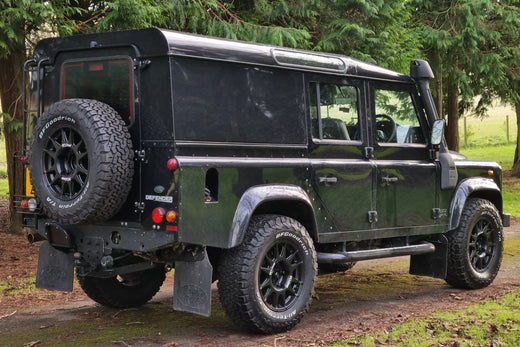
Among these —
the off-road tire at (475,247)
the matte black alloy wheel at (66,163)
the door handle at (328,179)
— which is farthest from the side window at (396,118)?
the matte black alloy wheel at (66,163)

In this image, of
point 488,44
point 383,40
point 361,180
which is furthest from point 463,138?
point 361,180

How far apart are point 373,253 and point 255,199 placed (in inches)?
68.1

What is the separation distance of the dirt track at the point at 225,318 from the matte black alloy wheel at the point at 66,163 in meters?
1.22

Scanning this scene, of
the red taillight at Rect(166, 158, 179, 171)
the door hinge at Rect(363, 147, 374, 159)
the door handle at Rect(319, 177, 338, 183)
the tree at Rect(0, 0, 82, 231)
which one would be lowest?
the door handle at Rect(319, 177, 338, 183)

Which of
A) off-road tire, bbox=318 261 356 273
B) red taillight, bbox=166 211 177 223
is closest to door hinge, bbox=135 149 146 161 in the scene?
red taillight, bbox=166 211 177 223

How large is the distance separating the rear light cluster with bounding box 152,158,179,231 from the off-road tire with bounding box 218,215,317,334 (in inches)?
25.3

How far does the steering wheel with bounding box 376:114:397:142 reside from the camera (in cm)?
727

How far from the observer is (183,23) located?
1005 centimetres

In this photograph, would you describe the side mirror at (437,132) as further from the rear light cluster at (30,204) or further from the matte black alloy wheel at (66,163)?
the rear light cluster at (30,204)

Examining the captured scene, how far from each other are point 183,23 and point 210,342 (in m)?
5.55

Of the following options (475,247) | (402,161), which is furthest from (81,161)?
(475,247)

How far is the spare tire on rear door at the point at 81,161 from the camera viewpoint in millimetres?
5383

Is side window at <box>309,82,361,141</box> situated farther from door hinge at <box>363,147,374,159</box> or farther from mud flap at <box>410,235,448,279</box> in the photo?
mud flap at <box>410,235,448,279</box>

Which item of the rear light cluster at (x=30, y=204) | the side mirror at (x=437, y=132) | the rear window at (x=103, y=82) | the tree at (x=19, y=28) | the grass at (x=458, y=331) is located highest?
the tree at (x=19, y=28)
